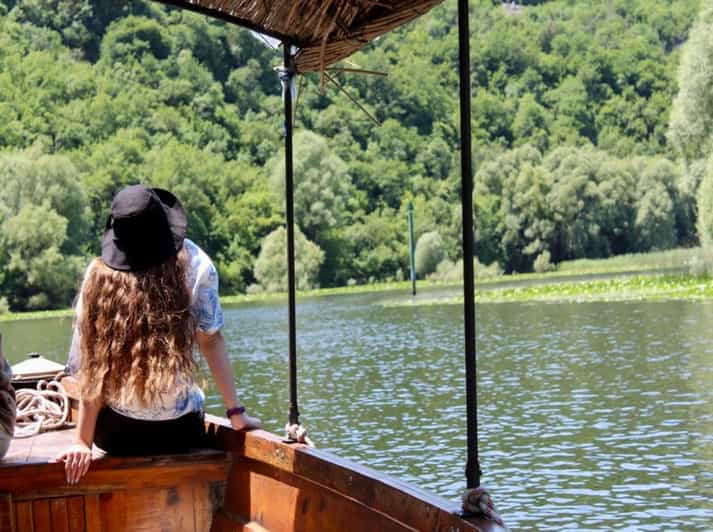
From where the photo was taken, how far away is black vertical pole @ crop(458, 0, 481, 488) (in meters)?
2.26

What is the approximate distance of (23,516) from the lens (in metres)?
2.84

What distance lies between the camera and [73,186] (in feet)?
163

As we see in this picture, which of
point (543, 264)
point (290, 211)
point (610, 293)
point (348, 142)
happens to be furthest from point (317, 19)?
point (348, 142)

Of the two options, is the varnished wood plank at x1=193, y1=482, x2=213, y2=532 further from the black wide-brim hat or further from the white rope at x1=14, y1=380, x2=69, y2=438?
the white rope at x1=14, y1=380, x2=69, y2=438

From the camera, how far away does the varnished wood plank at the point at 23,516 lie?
9.31 feet

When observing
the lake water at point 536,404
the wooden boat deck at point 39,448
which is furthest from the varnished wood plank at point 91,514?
the lake water at point 536,404

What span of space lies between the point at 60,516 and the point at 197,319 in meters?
0.64

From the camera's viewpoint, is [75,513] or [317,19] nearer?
[75,513]

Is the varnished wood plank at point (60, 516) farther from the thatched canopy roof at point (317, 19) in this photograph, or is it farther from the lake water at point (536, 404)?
the lake water at point (536, 404)

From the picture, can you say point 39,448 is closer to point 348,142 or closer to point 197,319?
point 197,319

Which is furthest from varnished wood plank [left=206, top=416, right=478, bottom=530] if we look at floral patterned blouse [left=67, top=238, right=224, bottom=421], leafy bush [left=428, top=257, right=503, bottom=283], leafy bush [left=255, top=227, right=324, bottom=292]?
leafy bush [left=255, top=227, right=324, bottom=292]

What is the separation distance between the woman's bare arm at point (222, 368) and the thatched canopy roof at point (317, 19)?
109cm

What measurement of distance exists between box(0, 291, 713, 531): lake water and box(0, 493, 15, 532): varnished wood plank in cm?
520

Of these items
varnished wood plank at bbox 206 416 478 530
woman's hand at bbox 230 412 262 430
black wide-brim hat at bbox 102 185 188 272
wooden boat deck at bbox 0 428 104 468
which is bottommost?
wooden boat deck at bbox 0 428 104 468
